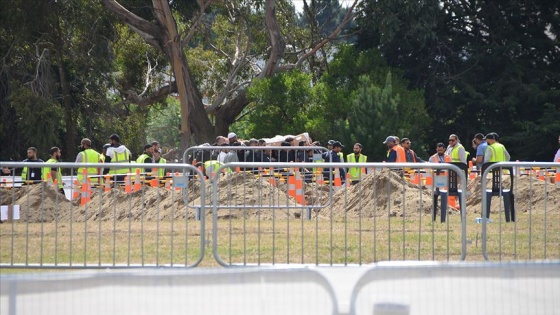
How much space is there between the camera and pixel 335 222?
49.1ft

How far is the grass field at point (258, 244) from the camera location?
10914mm

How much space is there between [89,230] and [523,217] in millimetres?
5482

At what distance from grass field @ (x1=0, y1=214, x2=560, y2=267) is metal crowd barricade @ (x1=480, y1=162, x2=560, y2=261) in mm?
27

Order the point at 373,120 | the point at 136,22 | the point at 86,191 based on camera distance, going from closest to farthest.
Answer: the point at 86,191, the point at 373,120, the point at 136,22

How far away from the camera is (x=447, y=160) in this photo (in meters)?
20.7

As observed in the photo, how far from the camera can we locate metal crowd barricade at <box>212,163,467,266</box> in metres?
11.0

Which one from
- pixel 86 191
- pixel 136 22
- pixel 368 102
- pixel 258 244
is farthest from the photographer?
pixel 136 22

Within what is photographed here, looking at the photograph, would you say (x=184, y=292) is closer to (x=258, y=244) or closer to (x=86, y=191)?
(x=258, y=244)

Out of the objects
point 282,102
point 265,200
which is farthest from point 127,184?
point 282,102

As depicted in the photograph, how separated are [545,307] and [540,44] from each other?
42114 mm

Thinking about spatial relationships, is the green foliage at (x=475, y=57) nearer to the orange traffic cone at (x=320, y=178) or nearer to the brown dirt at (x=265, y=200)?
the brown dirt at (x=265, y=200)

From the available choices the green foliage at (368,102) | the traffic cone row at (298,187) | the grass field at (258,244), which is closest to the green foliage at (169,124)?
the green foliage at (368,102)

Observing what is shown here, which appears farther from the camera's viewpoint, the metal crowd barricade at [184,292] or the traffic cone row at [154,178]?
the traffic cone row at [154,178]

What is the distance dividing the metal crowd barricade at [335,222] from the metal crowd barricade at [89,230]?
46 centimetres
